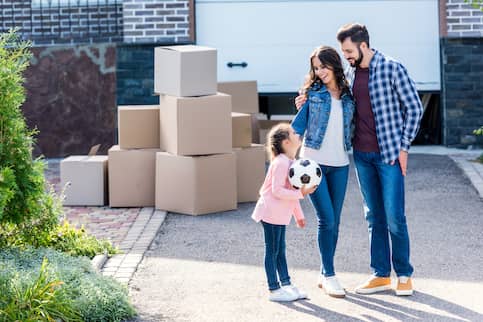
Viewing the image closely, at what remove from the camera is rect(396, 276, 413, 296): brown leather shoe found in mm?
6746

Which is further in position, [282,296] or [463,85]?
[463,85]

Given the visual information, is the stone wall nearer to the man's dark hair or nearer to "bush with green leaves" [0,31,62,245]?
"bush with green leaves" [0,31,62,245]

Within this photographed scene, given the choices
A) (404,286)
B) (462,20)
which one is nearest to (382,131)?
(404,286)

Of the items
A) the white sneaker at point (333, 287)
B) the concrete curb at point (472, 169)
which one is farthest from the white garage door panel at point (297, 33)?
the white sneaker at point (333, 287)

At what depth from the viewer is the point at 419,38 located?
13.5 metres

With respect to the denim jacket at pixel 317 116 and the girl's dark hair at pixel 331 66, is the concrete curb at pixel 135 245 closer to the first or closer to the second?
the denim jacket at pixel 317 116

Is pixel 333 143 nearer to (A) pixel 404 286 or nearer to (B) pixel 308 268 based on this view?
(A) pixel 404 286

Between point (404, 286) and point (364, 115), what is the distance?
3.74 ft

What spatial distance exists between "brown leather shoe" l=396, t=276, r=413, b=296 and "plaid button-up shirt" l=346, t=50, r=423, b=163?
0.80 m

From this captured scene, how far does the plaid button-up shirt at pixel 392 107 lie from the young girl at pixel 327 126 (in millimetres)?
206

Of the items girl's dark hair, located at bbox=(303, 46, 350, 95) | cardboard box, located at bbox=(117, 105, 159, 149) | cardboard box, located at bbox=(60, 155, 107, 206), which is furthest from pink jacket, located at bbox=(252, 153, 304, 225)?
cardboard box, located at bbox=(60, 155, 107, 206)

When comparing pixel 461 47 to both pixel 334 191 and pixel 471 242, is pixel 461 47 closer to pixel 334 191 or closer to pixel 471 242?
pixel 471 242

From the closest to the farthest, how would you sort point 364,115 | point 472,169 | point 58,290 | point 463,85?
point 58,290 < point 364,115 < point 472,169 < point 463,85

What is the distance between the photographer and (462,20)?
13.4 meters
